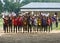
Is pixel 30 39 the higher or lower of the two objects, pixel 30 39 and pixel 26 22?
the higher

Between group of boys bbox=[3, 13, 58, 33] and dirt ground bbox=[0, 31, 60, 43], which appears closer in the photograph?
dirt ground bbox=[0, 31, 60, 43]

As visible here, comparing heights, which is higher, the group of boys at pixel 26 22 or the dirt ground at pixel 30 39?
the dirt ground at pixel 30 39

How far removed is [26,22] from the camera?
2748 centimetres

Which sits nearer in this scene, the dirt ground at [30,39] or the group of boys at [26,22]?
the dirt ground at [30,39]

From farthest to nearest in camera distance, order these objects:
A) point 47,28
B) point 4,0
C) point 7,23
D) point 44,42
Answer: point 4,0 < point 47,28 < point 7,23 < point 44,42

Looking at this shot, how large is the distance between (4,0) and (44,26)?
10904 cm

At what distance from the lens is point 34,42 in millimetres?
18000

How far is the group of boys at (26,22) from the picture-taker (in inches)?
1082

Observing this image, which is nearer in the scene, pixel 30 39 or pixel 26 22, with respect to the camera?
pixel 30 39

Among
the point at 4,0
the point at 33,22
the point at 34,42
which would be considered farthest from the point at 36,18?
the point at 4,0

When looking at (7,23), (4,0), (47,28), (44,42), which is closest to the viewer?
(44,42)

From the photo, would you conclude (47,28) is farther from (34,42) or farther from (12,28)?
(34,42)

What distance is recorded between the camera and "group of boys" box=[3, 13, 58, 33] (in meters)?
27.5

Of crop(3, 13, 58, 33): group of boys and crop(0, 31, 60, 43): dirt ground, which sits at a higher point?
crop(0, 31, 60, 43): dirt ground
